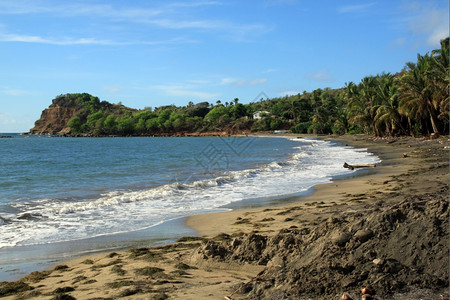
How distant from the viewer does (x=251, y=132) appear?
120375 mm

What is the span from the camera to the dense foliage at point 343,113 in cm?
3825

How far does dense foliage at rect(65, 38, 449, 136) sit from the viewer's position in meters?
38.2

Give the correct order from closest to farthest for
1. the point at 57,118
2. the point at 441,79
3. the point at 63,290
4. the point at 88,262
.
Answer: the point at 63,290 → the point at 88,262 → the point at 441,79 → the point at 57,118

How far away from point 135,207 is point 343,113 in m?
75.7

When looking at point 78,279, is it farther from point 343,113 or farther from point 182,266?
point 343,113

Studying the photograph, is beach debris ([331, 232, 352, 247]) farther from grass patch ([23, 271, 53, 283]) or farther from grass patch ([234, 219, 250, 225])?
grass patch ([234, 219, 250, 225])

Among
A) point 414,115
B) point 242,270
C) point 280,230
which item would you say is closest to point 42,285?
point 242,270

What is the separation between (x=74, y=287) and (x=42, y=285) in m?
0.57

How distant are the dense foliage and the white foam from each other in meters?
22.9

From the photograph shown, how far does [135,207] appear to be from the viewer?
12852mm

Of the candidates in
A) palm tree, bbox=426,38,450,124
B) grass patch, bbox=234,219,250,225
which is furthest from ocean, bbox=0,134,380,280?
palm tree, bbox=426,38,450,124

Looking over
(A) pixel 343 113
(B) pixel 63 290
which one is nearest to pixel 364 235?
(B) pixel 63 290

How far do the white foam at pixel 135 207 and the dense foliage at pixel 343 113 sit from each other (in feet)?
75.1

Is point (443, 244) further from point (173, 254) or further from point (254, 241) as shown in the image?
point (173, 254)
